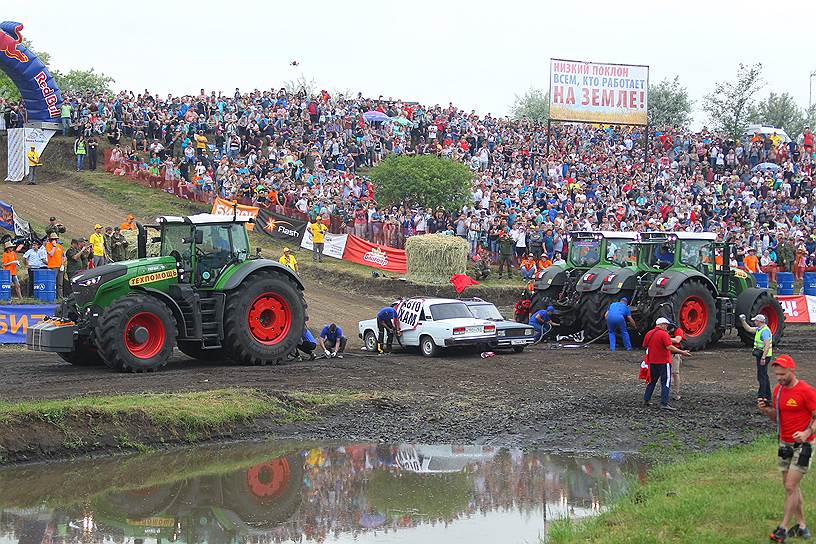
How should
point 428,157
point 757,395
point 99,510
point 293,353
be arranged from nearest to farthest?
point 99,510, point 757,395, point 293,353, point 428,157

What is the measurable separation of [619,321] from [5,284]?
42.3ft

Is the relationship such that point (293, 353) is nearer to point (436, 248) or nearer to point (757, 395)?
point (757, 395)

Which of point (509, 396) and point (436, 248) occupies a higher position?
point (436, 248)

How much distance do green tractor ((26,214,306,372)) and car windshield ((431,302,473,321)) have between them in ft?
10.8

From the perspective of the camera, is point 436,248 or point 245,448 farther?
point 436,248

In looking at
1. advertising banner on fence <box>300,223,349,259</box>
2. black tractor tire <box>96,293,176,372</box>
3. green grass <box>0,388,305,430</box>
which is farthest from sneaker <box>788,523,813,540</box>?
Answer: advertising banner on fence <box>300,223,349,259</box>

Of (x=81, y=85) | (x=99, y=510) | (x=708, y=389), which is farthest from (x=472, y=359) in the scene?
(x=81, y=85)

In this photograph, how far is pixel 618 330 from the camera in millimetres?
22828

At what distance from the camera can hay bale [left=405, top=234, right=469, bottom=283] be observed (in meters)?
31.0

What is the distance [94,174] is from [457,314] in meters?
20.3

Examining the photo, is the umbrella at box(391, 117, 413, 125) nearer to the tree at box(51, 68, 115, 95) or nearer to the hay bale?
the hay bale

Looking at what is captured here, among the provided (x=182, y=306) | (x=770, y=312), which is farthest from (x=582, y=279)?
(x=182, y=306)

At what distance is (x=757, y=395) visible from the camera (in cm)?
1656

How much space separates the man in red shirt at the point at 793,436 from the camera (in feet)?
28.7
